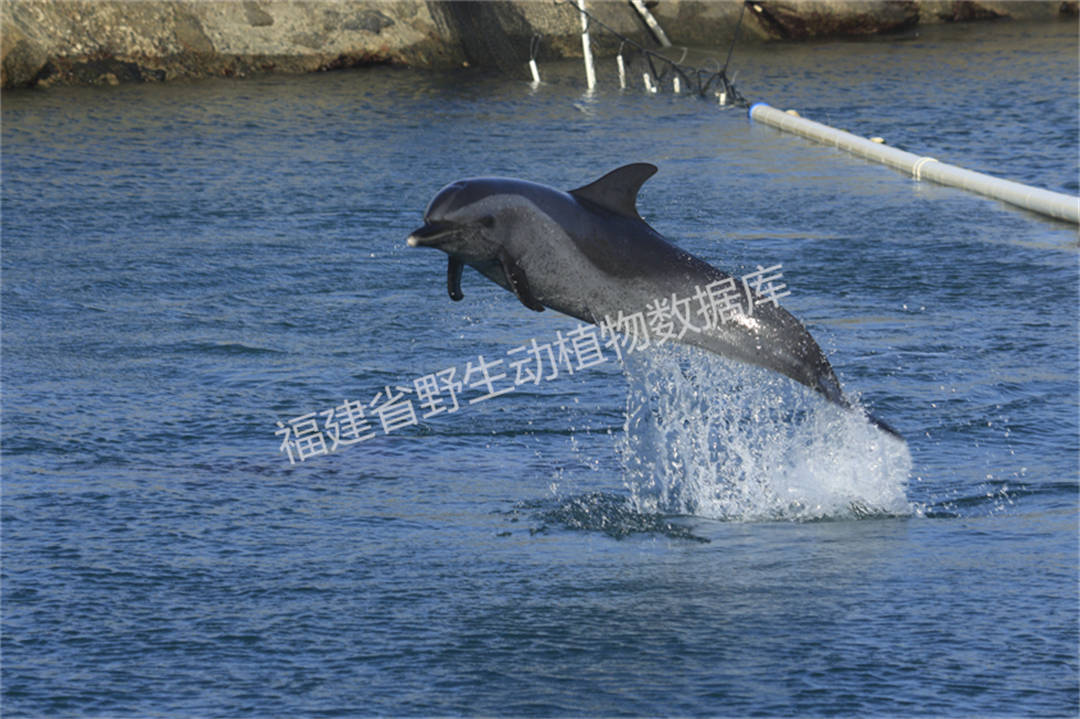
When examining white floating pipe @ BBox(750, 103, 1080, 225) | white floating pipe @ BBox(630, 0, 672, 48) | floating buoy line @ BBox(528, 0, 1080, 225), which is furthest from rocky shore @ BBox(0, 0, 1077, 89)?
white floating pipe @ BBox(750, 103, 1080, 225)

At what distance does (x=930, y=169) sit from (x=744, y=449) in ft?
28.0

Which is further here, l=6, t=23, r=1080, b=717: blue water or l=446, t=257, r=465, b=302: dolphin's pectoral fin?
l=446, t=257, r=465, b=302: dolphin's pectoral fin

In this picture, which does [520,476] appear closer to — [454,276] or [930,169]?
[454,276]

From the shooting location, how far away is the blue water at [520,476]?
600 cm

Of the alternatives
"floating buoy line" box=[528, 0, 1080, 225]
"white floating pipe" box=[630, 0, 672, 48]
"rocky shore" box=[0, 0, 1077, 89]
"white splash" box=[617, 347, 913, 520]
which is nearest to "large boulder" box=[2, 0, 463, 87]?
"rocky shore" box=[0, 0, 1077, 89]

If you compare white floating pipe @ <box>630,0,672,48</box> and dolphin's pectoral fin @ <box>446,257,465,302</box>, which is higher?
white floating pipe @ <box>630,0,672,48</box>

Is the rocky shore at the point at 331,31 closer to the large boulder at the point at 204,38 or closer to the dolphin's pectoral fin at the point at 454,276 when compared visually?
the large boulder at the point at 204,38

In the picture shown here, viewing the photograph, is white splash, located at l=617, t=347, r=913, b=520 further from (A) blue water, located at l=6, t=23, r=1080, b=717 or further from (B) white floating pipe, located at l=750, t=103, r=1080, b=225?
(B) white floating pipe, located at l=750, t=103, r=1080, b=225

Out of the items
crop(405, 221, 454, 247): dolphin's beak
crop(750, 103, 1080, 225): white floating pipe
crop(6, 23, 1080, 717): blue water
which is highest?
crop(405, 221, 454, 247): dolphin's beak

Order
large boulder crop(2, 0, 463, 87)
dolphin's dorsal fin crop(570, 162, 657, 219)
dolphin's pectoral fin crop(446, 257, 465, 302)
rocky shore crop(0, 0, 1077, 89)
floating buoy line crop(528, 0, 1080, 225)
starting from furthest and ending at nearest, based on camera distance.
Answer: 1. rocky shore crop(0, 0, 1077, 89)
2. large boulder crop(2, 0, 463, 87)
3. floating buoy line crop(528, 0, 1080, 225)
4. dolphin's dorsal fin crop(570, 162, 657, 219)
5. dolphin's pectoral fin crop(446, 257, 465, 302)

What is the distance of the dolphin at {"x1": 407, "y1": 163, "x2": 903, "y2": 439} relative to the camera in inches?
271

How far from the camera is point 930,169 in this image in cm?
1617

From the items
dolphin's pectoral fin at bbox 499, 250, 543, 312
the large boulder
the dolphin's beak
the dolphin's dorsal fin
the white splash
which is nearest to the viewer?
the dolphin's beak

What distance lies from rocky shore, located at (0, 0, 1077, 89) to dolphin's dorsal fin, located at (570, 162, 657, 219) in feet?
60.8
